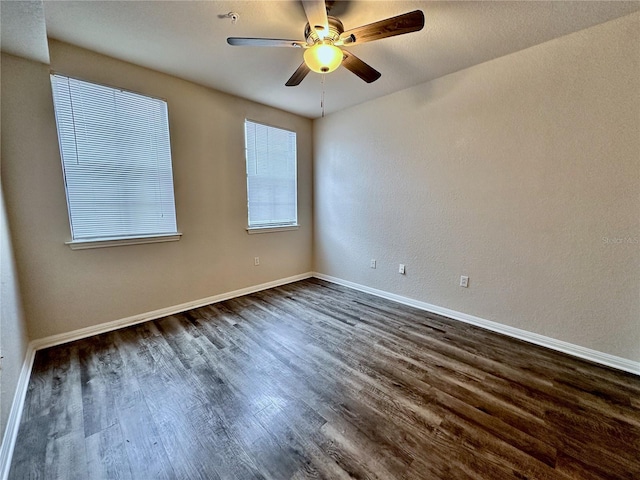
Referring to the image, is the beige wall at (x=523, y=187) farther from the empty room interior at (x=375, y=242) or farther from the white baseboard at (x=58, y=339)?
the white baseboard at (x=58, y=339)

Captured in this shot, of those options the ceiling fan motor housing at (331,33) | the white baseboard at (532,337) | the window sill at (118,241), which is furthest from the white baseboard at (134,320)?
the ceiling fan motor housing at (331,33)

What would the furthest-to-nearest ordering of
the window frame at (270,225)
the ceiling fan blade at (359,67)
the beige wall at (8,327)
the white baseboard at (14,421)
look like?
the window frame at (270,225) → the ceiling fan blade at (359,67) → the beige wall at (8,327) → the white baseboard at (14,421)

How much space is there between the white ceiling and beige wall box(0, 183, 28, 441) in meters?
1.42

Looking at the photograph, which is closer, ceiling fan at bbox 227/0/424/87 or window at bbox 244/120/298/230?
ceiling fan at bbox 227/0/424/87

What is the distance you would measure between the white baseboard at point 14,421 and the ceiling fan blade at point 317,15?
2.66 metres

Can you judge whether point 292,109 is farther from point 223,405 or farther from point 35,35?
point 223,405

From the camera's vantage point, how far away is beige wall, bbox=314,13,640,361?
1.87 metres

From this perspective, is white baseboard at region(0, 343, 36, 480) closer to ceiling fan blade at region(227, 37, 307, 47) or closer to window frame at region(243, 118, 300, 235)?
window frame at region(243, 118, 300, 235)

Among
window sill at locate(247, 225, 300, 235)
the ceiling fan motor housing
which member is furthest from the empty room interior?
window sill at locate(247, 225, 300, 235)

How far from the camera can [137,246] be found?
2578 mm

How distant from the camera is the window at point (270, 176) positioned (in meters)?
3.42

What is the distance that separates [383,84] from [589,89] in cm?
169

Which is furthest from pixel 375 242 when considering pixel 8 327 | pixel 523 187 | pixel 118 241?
pixel 8 327

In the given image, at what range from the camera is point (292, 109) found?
360 centimetres
